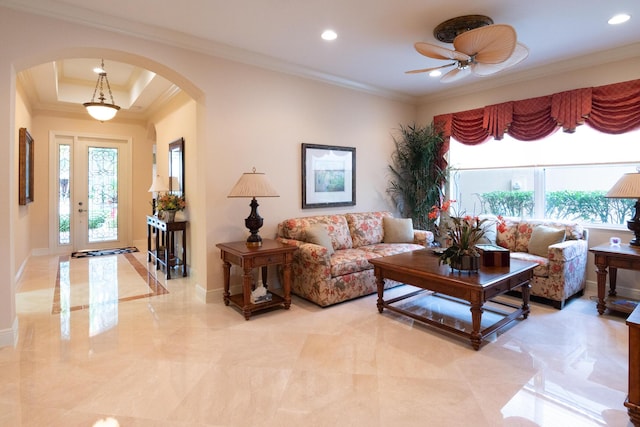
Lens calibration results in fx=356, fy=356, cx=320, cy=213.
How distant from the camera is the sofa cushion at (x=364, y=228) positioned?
4789mm

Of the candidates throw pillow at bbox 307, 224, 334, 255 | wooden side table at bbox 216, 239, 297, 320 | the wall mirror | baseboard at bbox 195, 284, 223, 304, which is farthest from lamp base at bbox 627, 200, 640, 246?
the wall mirror

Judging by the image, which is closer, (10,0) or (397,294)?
(10,0)

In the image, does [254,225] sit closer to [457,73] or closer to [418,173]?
[457,73]

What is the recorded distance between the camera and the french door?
22.2 feet

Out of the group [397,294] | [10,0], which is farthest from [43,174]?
[397,294]

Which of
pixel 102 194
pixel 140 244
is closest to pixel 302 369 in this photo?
pixel 140 244

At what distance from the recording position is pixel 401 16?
3.18 m

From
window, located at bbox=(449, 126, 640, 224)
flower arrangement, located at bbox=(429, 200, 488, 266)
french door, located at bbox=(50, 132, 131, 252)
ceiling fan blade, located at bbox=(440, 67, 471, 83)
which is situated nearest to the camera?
flower arrangement, located at bbox=(429, 200, 488, 266)

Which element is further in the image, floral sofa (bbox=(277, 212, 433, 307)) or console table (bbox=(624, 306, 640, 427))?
floral sofa (bbox=(277, 212, 433, 307))

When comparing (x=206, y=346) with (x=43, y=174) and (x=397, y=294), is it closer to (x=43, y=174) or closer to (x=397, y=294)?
(x=397, y=294)

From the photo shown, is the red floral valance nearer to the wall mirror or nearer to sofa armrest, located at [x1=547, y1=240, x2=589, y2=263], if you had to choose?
sofa armrest, located at [x1=547, y1=240, x2=589, y2=263]

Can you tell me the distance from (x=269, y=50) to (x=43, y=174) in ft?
17.5

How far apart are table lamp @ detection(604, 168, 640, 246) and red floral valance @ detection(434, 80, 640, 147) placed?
743 mm

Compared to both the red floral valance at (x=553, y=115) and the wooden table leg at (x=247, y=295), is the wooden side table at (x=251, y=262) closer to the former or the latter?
the wooden table leg at (x=247, y=295)
